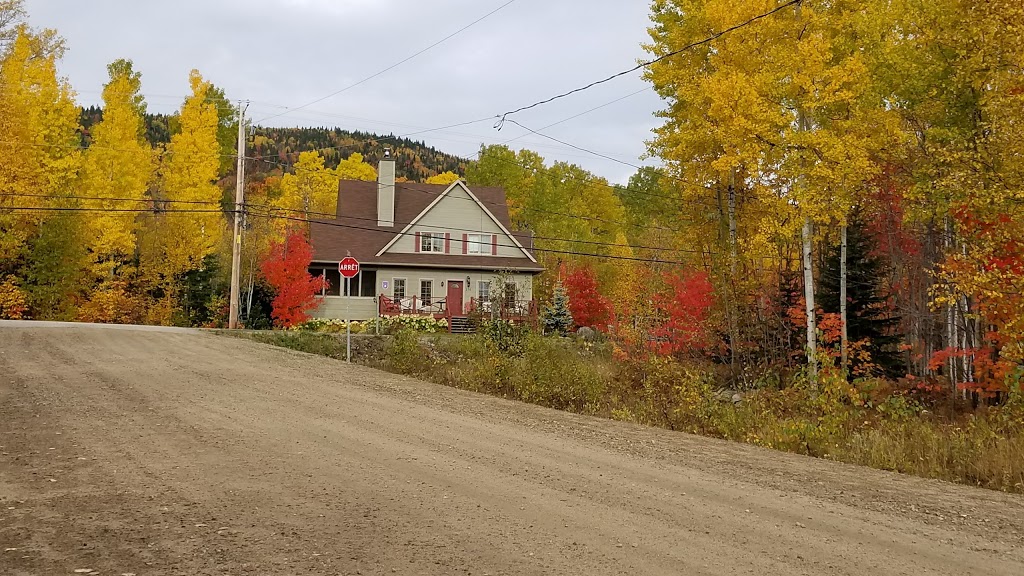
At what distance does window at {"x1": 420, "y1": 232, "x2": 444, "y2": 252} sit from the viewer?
121 ft

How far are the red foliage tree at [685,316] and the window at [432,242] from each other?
722 inches

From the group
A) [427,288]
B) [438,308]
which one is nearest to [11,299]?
[427,288]

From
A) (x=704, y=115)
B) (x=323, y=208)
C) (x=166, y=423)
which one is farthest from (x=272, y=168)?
(x=166, y=423)

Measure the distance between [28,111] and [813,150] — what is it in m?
30.0

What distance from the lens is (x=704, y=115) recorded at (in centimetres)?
2050

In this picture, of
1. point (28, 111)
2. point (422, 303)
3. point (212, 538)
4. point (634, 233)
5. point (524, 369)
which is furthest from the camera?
point (634, 233)

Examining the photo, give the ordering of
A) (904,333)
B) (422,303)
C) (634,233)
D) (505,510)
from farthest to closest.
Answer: (634,233)
(422,303)
(904,333)
(505,510)

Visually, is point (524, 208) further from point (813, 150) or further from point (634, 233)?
point (813, 150)

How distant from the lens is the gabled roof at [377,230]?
35.9 m

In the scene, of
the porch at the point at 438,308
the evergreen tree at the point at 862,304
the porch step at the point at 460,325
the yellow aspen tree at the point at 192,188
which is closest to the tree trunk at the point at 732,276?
the evergreen tree at the point at 862,304

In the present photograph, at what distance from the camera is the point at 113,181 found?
31.0m

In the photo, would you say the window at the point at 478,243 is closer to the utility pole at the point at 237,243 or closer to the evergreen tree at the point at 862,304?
the utility pole at the point at 237,243

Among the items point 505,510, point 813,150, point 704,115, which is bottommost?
point 505,510

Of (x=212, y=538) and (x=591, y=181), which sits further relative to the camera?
(x=591, y=181)
